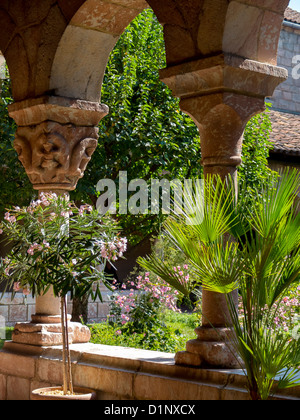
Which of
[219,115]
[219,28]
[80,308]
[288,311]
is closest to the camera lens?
[219,28]

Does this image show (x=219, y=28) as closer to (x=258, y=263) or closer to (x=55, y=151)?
(x=258, y=263)

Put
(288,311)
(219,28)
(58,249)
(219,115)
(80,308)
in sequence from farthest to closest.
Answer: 1. (80,308)
2. (288,311)
3. (58,249)
4. (219,115)
5. (219,28)

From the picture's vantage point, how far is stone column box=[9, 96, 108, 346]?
17.6ft

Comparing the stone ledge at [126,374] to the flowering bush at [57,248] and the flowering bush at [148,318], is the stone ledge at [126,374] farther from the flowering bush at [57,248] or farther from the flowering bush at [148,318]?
the flowering bush at [148,318]

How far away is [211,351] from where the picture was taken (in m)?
3.94

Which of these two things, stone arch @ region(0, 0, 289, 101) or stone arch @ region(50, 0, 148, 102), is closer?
stone arch @ region(0, 0, 289, 101)

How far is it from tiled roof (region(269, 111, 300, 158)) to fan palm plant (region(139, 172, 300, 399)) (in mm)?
11986

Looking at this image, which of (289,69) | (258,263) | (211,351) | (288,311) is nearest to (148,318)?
(288,311)

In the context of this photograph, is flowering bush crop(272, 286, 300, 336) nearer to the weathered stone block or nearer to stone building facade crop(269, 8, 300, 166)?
the weathered stone block

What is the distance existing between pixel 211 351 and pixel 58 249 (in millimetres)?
1106

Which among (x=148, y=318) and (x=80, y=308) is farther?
(x=80, y=308)

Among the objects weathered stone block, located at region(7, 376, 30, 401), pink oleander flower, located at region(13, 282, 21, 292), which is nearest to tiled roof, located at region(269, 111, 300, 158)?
weathered stone block, located at region(7, 376, 30, 401)

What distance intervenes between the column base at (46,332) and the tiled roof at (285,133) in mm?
10341
